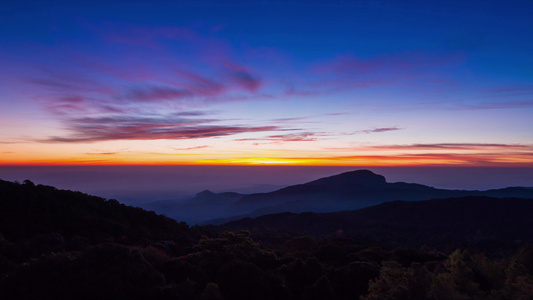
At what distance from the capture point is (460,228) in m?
60.4

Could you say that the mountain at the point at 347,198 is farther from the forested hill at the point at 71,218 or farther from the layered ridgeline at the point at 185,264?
the layered ridgeline at the point at 185,264

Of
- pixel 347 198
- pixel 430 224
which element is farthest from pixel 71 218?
pixel 347 198

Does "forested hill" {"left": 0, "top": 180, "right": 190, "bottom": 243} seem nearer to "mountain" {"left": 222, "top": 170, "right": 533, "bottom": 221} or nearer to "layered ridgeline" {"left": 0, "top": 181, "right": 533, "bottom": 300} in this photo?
"layered ridgeline" {"left": 0, "top": 181, "right": 533, "bottom": 300}

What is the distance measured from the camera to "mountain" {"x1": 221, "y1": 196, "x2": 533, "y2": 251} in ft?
161

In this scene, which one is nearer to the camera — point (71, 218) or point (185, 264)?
point (185, 264)

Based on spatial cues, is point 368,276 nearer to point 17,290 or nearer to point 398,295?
point 398,295

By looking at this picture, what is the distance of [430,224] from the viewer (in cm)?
6706

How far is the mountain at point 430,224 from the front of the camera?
4906 centimetres

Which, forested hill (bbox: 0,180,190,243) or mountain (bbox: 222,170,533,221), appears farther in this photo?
mountain (bbox: 222,170,533,221)

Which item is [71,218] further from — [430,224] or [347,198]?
[347,198]

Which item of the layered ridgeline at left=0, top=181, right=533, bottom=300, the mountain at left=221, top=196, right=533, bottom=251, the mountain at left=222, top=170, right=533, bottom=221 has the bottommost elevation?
the mountain at left=222, top=170, right=533, bottom=221

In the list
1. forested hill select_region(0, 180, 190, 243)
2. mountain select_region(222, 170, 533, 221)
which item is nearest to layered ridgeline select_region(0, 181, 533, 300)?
forested hill select_region(0, 180, 190, 243)

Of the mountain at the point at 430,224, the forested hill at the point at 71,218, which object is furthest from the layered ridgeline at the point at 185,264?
the mountain at the point at 430,224

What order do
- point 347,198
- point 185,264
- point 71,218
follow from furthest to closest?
1. point 347,198
2. point 71,218
3. point 185,264
